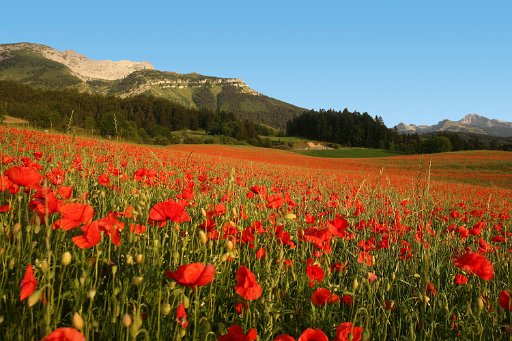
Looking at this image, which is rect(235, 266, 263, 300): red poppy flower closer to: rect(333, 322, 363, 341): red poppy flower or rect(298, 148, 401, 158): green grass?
rect(333, 322, 363, 341): red poppy flower

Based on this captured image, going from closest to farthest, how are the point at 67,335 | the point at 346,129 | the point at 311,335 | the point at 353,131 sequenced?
the point at 67,335 → the point at 311,335 → the point at 353,131 → the point at 346,129

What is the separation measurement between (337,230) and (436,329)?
1.00 metres

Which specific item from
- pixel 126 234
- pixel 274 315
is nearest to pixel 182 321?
pixel 274 315

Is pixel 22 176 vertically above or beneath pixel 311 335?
above

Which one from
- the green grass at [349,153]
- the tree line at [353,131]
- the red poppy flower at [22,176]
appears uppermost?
the tree line at [353,131]

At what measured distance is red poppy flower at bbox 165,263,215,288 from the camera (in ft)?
4.04

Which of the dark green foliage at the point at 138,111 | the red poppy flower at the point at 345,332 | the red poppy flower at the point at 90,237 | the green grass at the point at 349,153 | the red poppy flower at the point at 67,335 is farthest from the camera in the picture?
the dark green foliage at the point at 138,111

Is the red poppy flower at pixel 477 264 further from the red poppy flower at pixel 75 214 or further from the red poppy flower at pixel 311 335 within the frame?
the red poppy flower at pixel 75 214

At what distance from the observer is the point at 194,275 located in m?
1.25

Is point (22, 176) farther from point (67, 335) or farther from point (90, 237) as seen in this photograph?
point (67, 335)

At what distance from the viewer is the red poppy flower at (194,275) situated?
1230 mm

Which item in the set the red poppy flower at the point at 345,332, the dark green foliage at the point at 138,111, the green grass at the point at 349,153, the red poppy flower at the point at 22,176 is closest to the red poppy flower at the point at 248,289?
the red poppy flower at the point at 345,332

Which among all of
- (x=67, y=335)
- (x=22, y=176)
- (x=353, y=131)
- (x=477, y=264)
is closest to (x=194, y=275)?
(x=67, y=335)

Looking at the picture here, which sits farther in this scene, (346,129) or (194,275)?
(346,129)
